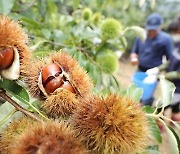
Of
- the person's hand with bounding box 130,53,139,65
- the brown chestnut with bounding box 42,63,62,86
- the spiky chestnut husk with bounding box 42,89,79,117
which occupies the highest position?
the brown chestnut with bounding box 42,63,62,86

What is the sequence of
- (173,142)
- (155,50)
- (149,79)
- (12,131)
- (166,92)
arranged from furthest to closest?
(155,50), (149,79), (166,92), (173,142), (12,131)

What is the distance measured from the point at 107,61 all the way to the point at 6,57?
3.07 feet

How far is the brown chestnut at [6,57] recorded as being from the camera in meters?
0.57

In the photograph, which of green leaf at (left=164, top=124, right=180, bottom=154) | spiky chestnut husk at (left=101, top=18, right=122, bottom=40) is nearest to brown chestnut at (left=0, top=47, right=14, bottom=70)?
green leaf at (left=164, top=124, right=180, bottom=154)

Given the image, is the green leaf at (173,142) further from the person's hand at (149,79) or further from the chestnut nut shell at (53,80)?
the person's hand at (149,79)

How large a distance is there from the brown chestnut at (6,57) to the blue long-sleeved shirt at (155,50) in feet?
9.50

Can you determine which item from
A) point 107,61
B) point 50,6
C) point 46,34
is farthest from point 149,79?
point 46,34

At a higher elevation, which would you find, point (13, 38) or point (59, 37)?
point (13, 38)

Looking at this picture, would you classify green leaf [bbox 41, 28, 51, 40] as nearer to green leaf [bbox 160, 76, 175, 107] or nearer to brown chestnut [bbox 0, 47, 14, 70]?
green leaf [bbox 160, 76, 175, 107]

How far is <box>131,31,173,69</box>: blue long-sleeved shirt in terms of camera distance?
3.43 metres

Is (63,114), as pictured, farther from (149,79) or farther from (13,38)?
(149,79)

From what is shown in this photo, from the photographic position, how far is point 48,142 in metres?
0.46

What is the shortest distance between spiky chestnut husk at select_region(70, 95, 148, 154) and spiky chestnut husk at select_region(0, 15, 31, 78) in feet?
0.47

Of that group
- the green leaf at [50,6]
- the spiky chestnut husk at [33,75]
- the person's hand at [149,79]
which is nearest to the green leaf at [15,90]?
the spiky chestnut husk at [33,75]
